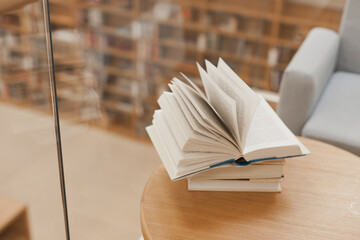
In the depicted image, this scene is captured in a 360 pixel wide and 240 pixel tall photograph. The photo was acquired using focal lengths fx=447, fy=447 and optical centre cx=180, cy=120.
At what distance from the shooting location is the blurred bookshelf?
4430mm

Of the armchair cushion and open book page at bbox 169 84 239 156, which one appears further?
the armchair cushion

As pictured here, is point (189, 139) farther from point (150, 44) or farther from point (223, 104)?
point (150, 44)

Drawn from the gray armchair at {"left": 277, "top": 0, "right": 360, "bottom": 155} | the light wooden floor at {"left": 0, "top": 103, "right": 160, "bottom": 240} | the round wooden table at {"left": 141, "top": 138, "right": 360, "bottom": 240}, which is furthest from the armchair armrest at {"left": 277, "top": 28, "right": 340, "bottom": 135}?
the light wooden floor at {"left": 0, "top": 103, "right": 160, "bottom": 240}

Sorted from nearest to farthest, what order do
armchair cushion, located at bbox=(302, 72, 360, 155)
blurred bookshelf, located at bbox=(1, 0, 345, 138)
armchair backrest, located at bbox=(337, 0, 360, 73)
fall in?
armchair cushion, located at bbox=(302, 72, 360, 155) < armchair backrest, located at bbox=(337, 0, 360, 73) < blurred bookshelf, located at bbox=(1, 0, 345, 138)

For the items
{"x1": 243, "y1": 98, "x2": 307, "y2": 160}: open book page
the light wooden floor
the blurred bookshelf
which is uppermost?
{"x1": 243, "y1": 98, "x2": 307, "y2": 160}: open book page

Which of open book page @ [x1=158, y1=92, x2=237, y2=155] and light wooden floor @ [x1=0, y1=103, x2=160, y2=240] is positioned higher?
open book page @ [x1=158, y1=92, x2=237, y2=155]

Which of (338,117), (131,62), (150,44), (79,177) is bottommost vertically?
(79,177)

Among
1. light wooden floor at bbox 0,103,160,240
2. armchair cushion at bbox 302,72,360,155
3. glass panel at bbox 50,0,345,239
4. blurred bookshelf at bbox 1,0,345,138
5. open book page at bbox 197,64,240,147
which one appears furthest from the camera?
blurred bookshelf at bbox 1,0,345,138

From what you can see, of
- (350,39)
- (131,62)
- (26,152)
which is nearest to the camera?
(350,39)

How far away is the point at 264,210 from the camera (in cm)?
89

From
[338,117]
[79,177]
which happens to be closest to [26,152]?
[79,177]

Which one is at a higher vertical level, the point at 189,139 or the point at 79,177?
the point at 189,139

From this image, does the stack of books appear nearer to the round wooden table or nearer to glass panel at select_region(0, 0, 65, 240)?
the round wooden table

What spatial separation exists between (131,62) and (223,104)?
496 cm
